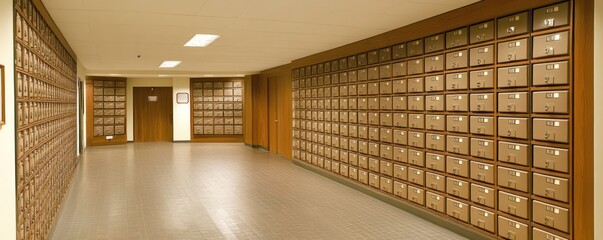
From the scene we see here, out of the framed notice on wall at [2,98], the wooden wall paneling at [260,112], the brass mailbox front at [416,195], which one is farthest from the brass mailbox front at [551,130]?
the wooden wall paneling at [260,112]

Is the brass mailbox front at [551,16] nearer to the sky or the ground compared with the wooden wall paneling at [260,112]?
nearer to the sky

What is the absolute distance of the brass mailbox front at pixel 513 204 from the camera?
3.88m

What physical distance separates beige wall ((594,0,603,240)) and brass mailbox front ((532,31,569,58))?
0.23 m

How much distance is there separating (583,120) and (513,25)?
1.04 metres

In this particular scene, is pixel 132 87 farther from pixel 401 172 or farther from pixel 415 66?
pixel 415 66

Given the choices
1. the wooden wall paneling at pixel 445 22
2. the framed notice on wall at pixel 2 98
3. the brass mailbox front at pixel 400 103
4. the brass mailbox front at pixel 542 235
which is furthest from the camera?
the brass mailbox front at pixel 400 103

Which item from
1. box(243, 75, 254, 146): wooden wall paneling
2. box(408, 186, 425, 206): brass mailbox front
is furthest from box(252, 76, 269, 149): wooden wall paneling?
box(408, 186, 425, 206): brass mailbox front

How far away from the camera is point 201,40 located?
658cm

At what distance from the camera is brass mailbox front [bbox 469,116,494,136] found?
13.9 feet

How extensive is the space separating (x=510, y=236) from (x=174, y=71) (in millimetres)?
10113

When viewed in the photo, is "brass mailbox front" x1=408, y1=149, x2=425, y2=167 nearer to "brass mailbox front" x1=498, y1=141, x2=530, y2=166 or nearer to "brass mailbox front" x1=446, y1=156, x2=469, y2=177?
"brass mailbox front" x1=446, y1=156, x2=469, y2=177

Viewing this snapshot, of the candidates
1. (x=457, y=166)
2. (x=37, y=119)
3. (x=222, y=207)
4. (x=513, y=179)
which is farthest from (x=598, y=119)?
(x=37, y=119)

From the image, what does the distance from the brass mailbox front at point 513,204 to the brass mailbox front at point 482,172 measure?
18 centimetres

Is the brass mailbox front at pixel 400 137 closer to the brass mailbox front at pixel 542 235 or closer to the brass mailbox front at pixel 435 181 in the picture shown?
the brass mailbox front at pixel 435 181
